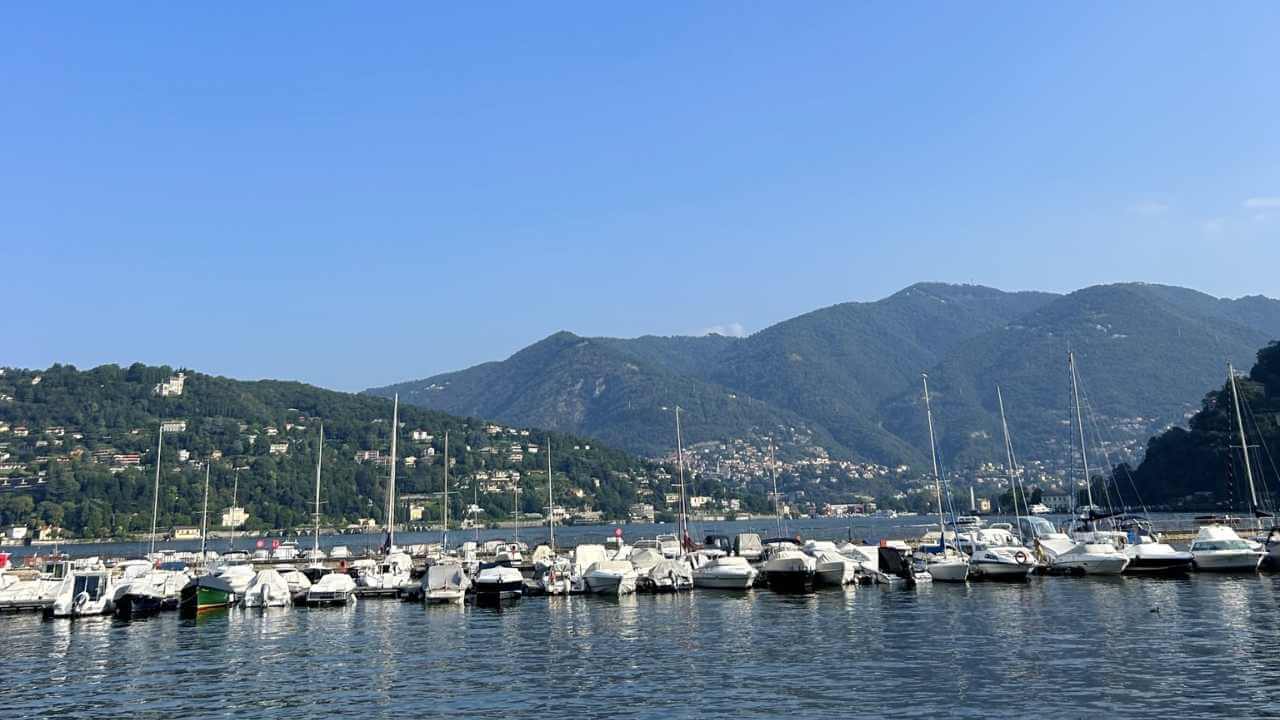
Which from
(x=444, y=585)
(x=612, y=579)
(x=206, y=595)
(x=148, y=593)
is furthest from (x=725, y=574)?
(x=148, y=593)

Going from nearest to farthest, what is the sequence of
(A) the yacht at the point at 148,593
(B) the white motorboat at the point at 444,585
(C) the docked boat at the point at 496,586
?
(A) the yacht at the point at 148,593 < (C) the docked boat at the point at 496,586 < (B) the white motorboat at the point at 444,585

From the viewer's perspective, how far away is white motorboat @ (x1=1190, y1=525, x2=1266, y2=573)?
5800 centimetres

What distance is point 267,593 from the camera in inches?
2160

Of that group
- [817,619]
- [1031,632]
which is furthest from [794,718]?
[817,619]

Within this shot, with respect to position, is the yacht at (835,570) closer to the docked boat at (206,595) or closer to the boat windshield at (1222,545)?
the boat windshield at (1222,545)

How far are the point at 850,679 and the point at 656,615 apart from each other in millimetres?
19517

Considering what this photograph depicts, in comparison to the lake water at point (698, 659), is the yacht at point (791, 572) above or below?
above

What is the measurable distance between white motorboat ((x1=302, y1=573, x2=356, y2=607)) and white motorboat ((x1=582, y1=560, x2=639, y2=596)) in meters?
13.5

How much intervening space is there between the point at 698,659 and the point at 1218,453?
145 meters

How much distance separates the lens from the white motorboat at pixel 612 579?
188ft

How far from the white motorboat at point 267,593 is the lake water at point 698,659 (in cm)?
310

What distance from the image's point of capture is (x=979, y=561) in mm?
58781

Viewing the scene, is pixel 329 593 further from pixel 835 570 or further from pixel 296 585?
pixel 835 570

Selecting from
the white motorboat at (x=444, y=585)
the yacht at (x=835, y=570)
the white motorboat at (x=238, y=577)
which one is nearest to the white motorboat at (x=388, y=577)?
the white motorboat at (x=444, y=585)
